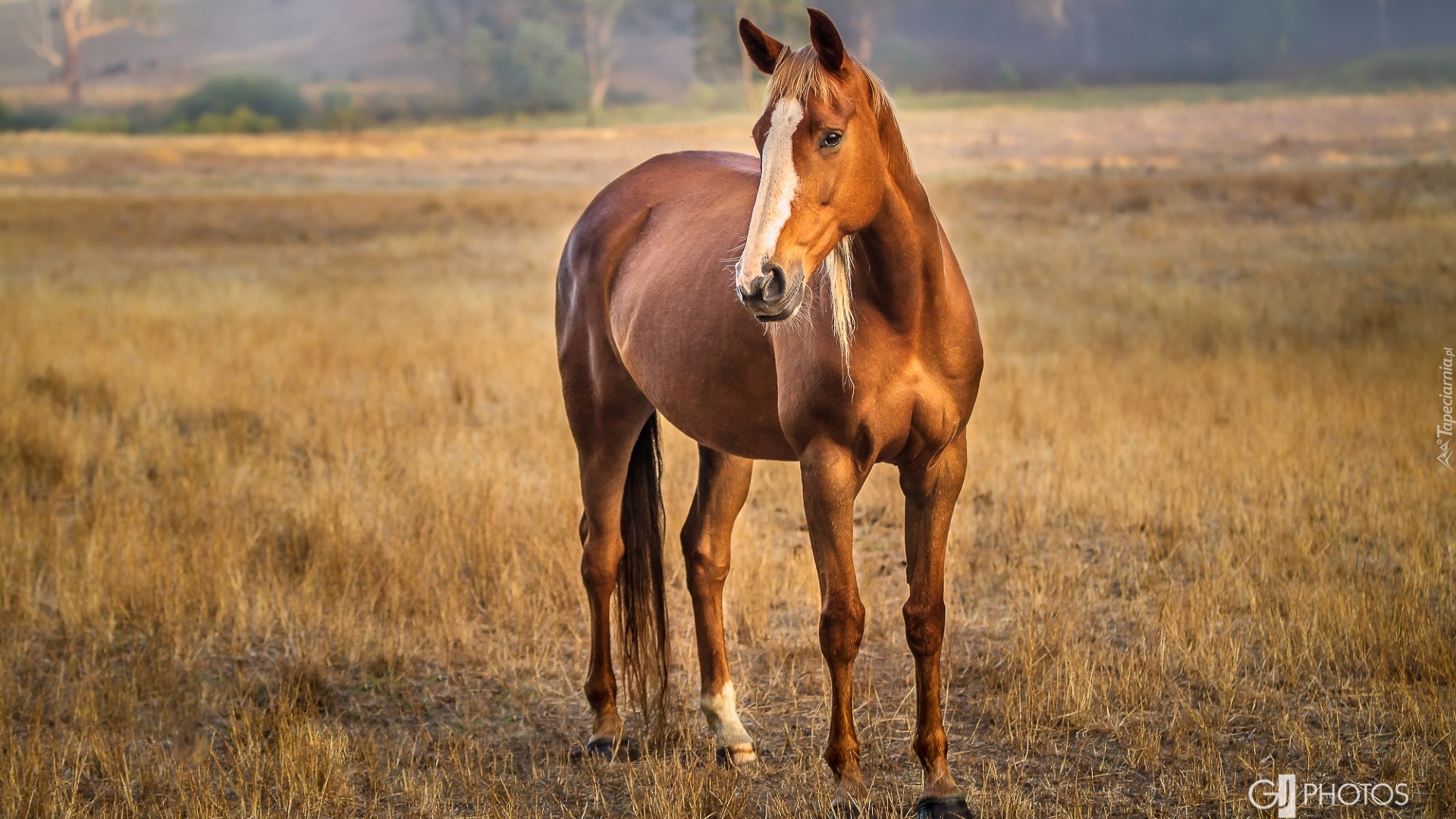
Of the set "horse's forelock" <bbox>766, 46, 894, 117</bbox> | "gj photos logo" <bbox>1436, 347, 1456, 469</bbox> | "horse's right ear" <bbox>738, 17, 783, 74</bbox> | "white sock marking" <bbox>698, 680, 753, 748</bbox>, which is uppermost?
"horse's right ear" <bbox>738, 17, 783, 74</bbox>

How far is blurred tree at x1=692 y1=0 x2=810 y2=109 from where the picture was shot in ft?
68.0

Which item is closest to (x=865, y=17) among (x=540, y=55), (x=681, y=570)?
(x=540, y=55)

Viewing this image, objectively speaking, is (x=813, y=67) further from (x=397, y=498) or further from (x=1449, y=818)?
(x=397, y=498)

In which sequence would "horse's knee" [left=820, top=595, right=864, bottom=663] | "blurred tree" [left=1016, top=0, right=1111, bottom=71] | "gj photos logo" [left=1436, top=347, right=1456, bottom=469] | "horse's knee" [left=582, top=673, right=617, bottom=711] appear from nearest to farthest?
"horse's knee" [left=820, top=595, right=864, bottom=663] < "horse's knee" [left=582, top=673, right=617, bottom=711] < "gj photos logo" [left=1436, top=347, right=1456, bottom=469] < "blurred tree" [left=1016, top=0, right=1111, bottom=71]

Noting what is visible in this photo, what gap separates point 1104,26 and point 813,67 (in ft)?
84.4

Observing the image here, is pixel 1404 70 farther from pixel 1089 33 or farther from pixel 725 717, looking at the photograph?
pixel 725 717

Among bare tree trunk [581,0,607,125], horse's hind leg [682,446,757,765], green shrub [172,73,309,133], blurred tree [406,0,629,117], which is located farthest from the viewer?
green shrub [172,73,309,133]

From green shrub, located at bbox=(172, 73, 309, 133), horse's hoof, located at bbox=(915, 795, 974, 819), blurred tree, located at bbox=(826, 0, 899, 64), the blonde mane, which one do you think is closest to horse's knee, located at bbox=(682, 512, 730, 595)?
horse's hoof, located at bbox=(915, 795, 974, 819)

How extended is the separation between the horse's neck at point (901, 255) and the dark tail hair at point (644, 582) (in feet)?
5.04

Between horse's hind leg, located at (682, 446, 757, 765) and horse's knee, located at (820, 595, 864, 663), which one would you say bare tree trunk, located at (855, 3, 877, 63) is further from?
horse's knee, located at (820, 595, 864, 663)

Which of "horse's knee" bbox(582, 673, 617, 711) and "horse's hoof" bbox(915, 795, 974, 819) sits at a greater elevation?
"horse's hoof" bbox(915, 795, 974, 819)

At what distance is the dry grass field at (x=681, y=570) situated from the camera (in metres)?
3.91

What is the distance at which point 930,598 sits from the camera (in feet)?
11.4

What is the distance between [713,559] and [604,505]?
45cm
